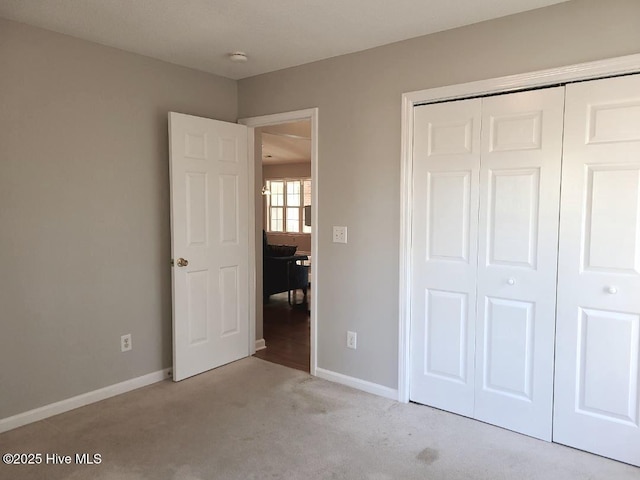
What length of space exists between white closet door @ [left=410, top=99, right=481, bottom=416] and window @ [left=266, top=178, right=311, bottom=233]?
7.04m

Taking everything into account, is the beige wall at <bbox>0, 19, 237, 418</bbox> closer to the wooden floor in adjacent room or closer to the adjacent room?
the adjacent room

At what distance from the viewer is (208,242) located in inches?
140

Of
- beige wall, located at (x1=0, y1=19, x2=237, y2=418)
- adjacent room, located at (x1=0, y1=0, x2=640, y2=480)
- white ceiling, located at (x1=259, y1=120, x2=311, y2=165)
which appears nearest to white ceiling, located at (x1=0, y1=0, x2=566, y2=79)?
adjacent room, located at (x1=0, y1=0, x2=640, y2=480)

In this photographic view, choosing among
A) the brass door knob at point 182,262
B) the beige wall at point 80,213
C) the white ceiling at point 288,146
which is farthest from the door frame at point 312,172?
the white ceiling at point 288,146

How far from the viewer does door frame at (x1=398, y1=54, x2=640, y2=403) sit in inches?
93.6

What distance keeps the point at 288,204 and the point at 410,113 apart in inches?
295

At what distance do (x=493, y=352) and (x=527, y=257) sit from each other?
1.99ft

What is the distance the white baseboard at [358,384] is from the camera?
3123mm

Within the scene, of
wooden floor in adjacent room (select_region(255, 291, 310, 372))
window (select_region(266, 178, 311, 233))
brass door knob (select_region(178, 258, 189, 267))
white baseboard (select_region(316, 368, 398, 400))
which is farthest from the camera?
window (select_region(266, 178, 311, 233))

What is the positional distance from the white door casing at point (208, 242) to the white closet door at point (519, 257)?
6.48 ft

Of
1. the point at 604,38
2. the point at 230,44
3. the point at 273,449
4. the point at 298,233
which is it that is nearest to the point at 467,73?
the point at 604,38

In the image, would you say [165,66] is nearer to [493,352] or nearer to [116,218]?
[116,218]

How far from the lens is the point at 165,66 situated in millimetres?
3400

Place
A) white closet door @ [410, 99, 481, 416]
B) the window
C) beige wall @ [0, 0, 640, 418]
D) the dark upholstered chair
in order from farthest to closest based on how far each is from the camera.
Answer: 1. the window
2. the dark upholstered chair
3. white closet door @ [410, 99, 481, 416]
4. beige wall @ [0, 0, 640, 418]
